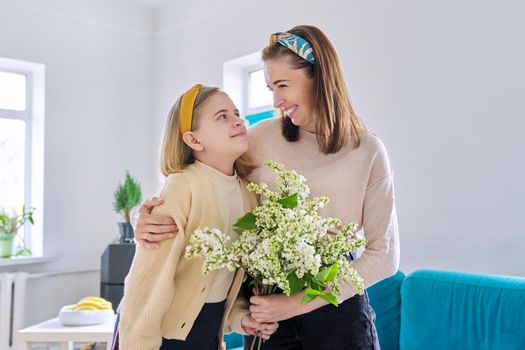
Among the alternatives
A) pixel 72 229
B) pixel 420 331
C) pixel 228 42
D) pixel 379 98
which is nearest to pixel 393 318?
pixel 420 331

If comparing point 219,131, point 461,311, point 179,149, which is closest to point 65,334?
point 179,149

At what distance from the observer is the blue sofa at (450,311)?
2.12 meters

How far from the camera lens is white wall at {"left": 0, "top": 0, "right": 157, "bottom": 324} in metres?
4.15

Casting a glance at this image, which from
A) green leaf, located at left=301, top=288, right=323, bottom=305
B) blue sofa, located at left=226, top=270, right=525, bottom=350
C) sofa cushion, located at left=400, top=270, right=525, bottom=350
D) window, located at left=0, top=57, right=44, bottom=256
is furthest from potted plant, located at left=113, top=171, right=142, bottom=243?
green leaf, located at left=301, top=288, right=323, bottom=305

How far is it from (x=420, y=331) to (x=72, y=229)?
2814 millimetres

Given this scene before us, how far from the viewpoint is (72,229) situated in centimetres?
430

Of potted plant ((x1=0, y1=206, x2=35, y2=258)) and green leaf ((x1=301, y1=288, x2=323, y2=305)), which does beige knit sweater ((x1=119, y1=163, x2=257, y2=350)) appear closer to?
green leaf ((x1=301, y1=288, x2=323, y2=305))

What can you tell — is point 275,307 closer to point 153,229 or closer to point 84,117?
point 153,229

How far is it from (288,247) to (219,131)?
47 centimetres

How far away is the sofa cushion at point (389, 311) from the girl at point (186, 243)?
1.28 m

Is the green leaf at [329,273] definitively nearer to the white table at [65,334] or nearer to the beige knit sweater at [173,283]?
the beige knit sweater at [173,283]

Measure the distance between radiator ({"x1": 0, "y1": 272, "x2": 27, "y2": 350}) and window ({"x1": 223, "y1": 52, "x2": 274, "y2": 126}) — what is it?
6.28 ft

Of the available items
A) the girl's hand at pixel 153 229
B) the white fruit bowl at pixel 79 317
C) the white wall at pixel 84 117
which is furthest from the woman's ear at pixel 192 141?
the white wall at pixel 84 117

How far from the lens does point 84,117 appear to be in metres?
4.38
